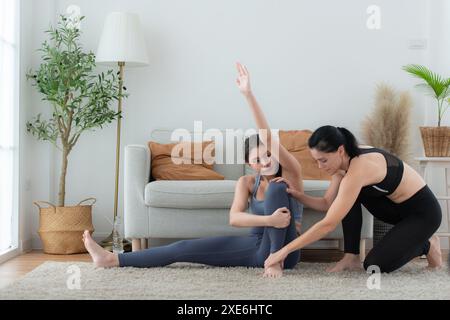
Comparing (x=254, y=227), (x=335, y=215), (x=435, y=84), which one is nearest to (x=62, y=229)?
(x=254, y=227)

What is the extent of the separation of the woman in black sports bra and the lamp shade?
68.5 inches

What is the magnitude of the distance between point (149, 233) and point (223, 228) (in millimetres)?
436

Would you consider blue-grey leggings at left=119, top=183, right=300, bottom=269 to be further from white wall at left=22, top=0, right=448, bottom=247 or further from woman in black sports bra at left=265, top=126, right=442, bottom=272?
white wall at left=22, top=0, right=448, bottom=247

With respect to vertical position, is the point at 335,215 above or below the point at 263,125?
below

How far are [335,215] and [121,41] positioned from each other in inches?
84.2

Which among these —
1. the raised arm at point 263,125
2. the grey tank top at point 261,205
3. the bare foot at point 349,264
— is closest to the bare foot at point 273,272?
the grey tank top at point 261,205

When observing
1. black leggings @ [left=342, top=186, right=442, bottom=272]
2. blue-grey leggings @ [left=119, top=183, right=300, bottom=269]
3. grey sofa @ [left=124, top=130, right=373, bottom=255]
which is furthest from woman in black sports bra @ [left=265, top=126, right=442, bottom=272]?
grey sofa @ [left=124, top=130, right=373, bottom=255]

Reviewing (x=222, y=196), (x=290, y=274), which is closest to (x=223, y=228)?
(x=222, y=196)

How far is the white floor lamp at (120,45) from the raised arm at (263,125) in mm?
1435

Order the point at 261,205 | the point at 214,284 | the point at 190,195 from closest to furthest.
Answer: the point at 214,284 → the point at 261,205 → the point at 190,195

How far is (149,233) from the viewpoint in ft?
12.8

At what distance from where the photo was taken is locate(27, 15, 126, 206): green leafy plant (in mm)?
4438

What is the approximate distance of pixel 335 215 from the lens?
10.2 feet

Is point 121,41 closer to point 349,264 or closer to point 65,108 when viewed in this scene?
point 65,108
